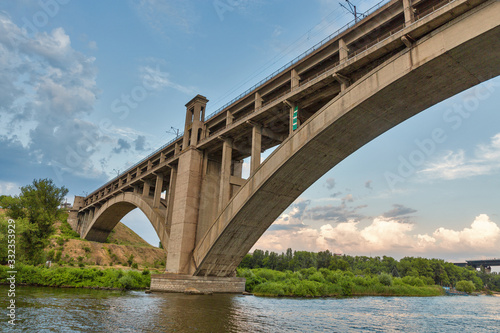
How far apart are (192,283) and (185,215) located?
5.68 metres

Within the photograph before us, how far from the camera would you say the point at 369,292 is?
42062 millimetres

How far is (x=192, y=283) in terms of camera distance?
27125 millimetres

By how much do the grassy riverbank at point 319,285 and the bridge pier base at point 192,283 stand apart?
3285mm

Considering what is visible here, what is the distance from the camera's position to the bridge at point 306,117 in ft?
47.7

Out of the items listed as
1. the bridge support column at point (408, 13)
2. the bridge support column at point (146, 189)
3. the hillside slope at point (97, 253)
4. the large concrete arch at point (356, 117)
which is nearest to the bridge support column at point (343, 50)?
the large concrete arch at point (356, 117)

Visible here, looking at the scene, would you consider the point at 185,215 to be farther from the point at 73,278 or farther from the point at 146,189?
the point at 146,189

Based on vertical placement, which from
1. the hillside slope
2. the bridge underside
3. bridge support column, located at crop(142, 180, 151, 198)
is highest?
bridge support column, located at crop(142, 180, 151, 198)

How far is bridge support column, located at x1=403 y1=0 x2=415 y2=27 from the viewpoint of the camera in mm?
15711

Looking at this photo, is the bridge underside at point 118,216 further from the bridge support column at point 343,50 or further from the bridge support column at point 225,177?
the bridge support column at point 343,50

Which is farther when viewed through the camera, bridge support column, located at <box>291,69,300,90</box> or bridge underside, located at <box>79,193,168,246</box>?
bridge underside, located at <box>79,193,168,246</box>

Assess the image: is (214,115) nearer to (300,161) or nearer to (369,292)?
(300,161)

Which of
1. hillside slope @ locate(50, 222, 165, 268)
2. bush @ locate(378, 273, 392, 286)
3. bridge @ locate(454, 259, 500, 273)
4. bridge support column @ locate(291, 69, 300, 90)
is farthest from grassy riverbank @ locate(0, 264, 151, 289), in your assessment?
bridge @ locate(454, 259, 500, 273)

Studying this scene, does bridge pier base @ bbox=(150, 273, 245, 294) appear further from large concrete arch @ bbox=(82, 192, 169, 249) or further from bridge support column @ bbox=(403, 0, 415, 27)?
bridge support column @ bbox=(403, 0, 415, 27)

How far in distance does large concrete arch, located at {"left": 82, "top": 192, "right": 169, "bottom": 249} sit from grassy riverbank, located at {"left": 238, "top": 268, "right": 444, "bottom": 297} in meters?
10.2
